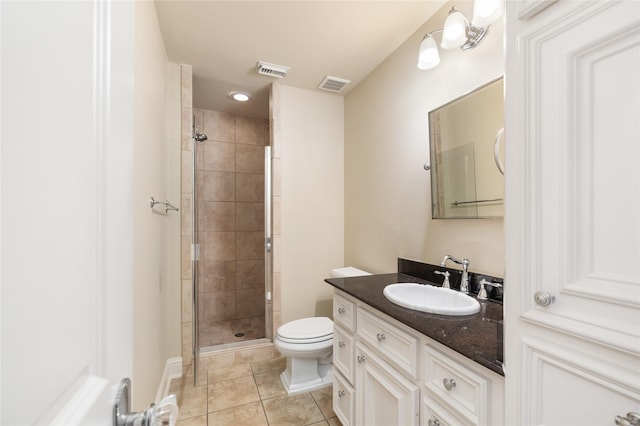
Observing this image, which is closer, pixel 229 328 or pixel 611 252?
pixel 611 252

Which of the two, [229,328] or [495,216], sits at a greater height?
[495,216]

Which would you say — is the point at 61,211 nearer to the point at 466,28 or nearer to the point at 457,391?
the point at 457,391

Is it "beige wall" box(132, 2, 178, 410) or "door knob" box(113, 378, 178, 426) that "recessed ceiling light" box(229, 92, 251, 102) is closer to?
"beige wall" box(132, 2, 178, 410)

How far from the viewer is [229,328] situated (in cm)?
332

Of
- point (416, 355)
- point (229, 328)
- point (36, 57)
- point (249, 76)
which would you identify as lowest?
point (229, 328)

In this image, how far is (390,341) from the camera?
1.24 m

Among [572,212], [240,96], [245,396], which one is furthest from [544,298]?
[240,96]

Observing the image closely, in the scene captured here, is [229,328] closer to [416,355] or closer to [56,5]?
[416,355]

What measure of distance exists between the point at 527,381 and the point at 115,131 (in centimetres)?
91

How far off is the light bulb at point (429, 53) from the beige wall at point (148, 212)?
58.7 inches

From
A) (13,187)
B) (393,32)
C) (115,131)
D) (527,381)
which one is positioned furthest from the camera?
(393,32)

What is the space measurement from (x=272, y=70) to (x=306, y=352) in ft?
7.32

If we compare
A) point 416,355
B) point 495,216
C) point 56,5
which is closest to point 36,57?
point 56,5

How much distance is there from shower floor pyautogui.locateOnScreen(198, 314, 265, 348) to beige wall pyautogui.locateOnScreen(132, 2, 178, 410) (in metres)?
0.79
